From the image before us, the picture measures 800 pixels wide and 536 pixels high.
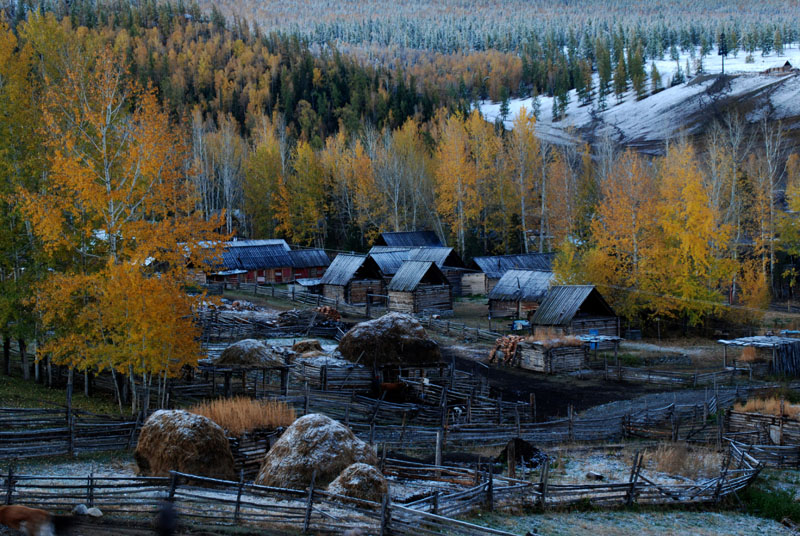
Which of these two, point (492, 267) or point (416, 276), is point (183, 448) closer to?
point (416, 276)

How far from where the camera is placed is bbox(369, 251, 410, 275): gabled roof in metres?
50.5

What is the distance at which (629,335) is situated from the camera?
39344mm

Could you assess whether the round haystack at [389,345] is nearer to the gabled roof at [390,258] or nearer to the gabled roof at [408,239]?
the gabled roof at [390,258]

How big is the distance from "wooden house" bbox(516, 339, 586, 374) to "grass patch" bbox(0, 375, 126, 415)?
16.8 m

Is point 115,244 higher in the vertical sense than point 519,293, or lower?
higher

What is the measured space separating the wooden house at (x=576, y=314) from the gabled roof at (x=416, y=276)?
34.0ft

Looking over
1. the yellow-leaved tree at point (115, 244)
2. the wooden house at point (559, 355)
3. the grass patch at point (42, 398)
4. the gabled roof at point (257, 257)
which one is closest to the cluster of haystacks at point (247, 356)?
the yellow-leaved tree at point (115, 244)

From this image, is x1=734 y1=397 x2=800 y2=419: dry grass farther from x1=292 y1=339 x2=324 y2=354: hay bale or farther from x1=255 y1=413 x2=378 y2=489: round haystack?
x1=292 y1=339 x2=324 y2=354: hay bale

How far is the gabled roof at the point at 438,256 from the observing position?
168 feet

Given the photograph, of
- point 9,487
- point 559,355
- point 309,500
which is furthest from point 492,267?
point 9,487

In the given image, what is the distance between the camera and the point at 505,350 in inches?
1308

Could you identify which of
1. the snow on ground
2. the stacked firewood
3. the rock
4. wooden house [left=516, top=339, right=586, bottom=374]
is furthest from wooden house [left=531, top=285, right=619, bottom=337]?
the snow on ground

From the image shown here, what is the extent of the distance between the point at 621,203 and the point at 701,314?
7.09 meters

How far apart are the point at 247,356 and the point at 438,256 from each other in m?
29.1
